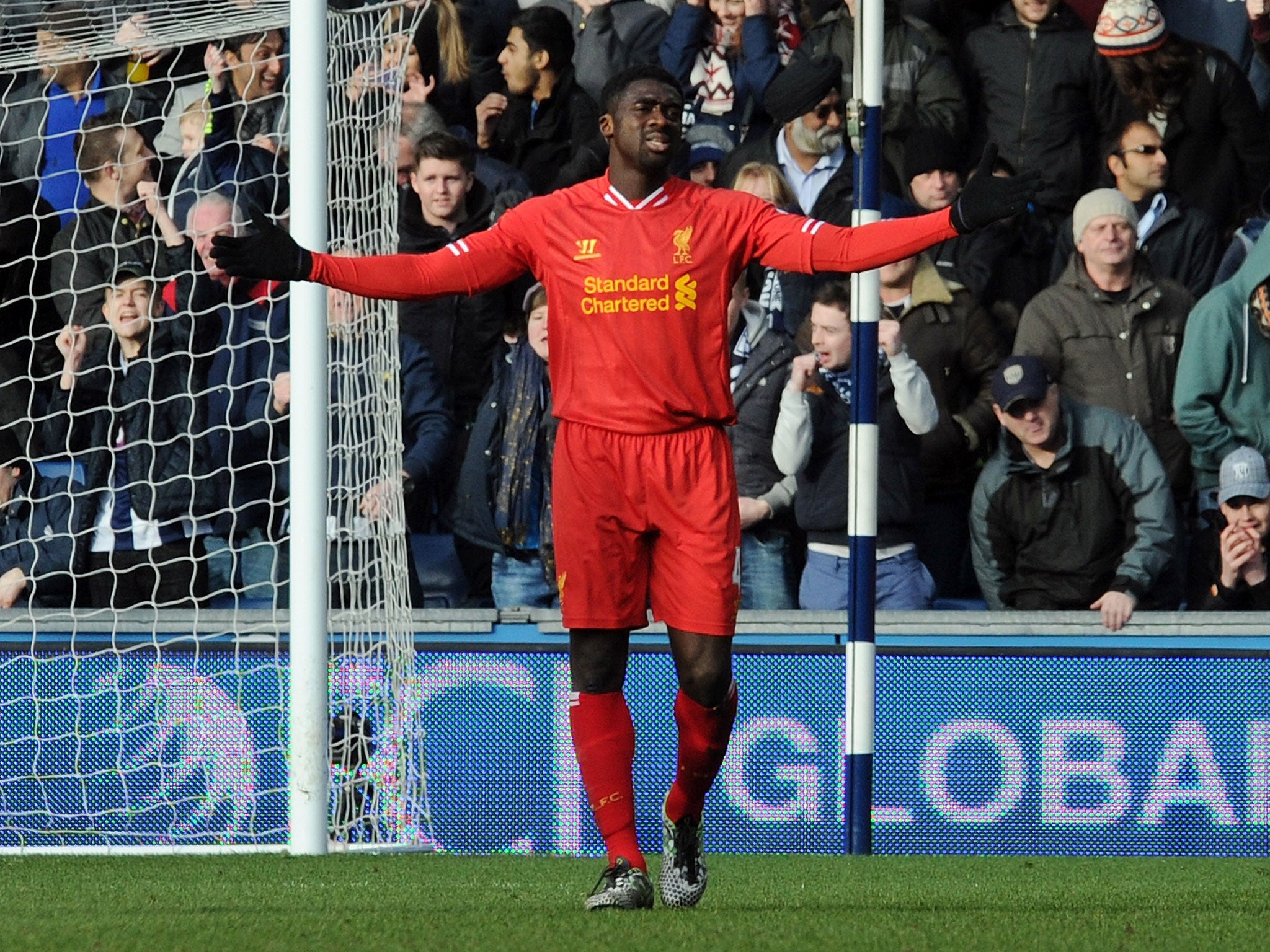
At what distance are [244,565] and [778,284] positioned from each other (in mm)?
2797

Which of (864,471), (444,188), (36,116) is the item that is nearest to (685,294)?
(864,471)

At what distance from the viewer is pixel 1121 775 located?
24.2ft

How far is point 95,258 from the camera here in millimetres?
8664

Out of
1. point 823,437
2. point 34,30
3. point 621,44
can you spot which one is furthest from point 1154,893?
point 34,30

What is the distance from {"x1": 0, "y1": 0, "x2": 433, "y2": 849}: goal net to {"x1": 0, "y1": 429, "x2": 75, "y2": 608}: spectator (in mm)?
15

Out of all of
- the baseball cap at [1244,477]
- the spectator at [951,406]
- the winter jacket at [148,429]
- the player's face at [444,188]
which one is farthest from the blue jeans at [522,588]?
the baseball cap at [1244,477]

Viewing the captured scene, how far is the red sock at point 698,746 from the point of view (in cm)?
451

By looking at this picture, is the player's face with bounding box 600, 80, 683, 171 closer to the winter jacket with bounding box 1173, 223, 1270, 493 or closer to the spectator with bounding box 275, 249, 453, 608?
the spectator with bounding box 275, 249, 453, 608

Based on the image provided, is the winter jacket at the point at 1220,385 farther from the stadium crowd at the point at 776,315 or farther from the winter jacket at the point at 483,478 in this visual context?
the winter jacket at the point at 483,478

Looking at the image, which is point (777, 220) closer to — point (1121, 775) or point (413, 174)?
point (1121, 775)

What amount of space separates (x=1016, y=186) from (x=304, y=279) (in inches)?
65.0

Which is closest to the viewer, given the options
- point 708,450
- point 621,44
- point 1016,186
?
point 1016,186

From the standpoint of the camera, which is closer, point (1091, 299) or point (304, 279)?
point (304, 279)

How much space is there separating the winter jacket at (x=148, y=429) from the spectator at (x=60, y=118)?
29.4 inches
